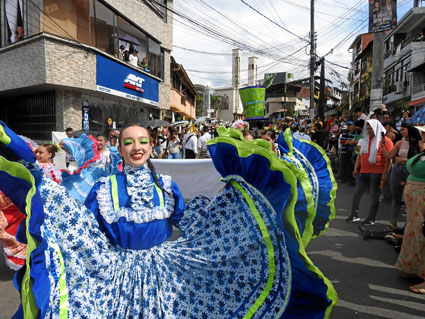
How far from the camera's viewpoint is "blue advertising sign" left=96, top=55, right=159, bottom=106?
14102 mm

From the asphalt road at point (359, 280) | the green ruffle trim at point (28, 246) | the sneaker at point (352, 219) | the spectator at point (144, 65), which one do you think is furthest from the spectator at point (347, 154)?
the spectator at point (144, 65)

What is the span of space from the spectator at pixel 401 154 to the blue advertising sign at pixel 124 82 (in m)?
12.1

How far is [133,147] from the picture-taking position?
2.16 metres

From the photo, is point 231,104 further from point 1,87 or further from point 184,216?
point 184,216

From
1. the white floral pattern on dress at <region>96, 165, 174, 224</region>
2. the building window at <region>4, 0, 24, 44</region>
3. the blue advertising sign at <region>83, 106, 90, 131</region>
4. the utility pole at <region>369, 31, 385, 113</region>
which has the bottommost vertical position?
the white floral pattern on dress at <region>96, 165, 174, 224</region>

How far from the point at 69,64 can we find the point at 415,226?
12.7m

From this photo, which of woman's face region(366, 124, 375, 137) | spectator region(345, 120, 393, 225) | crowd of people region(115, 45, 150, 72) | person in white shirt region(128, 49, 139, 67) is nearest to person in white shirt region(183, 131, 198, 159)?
spectator region(345, 120, 393, 225)

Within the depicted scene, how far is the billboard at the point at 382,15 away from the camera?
26.0 feet

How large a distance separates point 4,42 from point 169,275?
1733 centimetres

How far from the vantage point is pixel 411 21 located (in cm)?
2734

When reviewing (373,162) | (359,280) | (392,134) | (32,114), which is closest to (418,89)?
(392,134)

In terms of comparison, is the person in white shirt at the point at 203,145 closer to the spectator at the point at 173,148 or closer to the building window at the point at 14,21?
the spectator at the point at 173,148

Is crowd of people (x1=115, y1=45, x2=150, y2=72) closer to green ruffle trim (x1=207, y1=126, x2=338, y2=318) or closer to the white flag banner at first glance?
the white flag banner

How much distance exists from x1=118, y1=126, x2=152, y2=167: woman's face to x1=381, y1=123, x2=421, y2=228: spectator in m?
3.84
